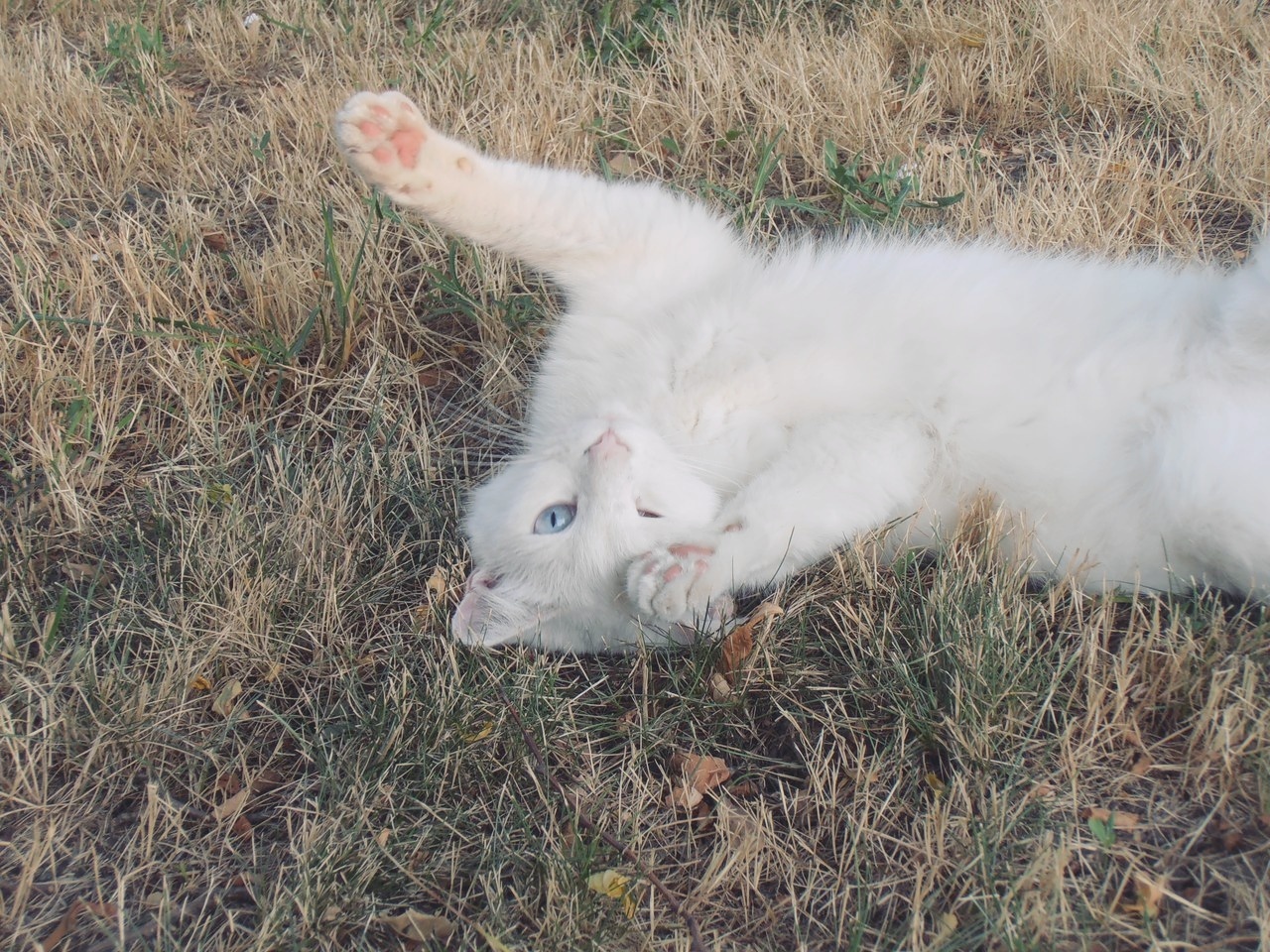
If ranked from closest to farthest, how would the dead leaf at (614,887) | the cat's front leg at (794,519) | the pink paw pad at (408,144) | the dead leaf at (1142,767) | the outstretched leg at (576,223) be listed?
the dead leaf at (614,887)
the dead leaf at (1142,767)
the cat's front leg at (794,519)
the pink paw pad at (408,144)
the outstretched leg at (576,223)

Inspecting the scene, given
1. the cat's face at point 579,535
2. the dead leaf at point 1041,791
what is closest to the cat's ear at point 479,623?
the cat's face at point 579,535

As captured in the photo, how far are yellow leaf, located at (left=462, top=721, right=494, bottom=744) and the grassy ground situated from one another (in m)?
0.01

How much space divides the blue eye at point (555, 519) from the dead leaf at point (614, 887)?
81 centimetres

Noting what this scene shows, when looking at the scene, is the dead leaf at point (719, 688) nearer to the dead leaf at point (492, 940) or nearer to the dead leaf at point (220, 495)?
the dead leaf at point (492, 940)

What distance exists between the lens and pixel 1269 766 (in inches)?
69.4

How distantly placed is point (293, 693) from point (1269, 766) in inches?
80.4

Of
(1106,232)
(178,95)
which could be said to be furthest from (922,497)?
(178,95)

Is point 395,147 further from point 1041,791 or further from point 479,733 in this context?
point 1041,791

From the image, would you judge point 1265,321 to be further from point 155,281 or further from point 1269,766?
point 155,281

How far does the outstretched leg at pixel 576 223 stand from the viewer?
2.55 meters

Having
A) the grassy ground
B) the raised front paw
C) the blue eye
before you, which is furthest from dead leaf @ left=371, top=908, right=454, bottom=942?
the blue eye

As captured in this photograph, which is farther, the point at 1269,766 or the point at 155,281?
the point at 155,281

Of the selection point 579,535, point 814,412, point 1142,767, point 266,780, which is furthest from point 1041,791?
point 266,780

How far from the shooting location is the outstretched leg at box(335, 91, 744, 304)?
Answer: 8.38 feet
